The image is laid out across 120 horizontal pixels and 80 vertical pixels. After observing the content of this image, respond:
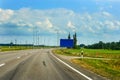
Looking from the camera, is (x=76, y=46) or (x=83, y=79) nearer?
(x=83, y=79)

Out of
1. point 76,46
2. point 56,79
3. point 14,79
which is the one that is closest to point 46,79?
point 56,79

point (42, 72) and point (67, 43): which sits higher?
point (67, 43)

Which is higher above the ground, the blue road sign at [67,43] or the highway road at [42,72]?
the blue road sign at [67,43]

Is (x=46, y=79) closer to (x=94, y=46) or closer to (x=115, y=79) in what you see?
(x=115, y=79)

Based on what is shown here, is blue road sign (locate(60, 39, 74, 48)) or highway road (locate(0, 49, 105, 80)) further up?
blue road sign (locate(60, 39, 74, 48))

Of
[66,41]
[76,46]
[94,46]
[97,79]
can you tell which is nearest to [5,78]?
[97,79]

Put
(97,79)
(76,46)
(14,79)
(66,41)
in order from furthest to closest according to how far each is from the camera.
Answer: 1. (76,46)
2. (66,41)
3. (97,79)
4. (14,79)

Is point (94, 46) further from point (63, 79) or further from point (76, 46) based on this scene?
point (63, 79)

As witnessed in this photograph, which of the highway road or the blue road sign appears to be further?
the blue road sign

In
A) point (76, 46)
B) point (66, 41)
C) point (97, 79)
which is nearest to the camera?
point (97, 79)

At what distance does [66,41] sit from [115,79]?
65.6 meters

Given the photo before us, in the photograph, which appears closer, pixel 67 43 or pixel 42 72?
pixel 42 72

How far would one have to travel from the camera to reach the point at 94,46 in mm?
186000

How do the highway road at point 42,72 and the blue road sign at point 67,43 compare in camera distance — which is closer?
the highway road at point 42,72
